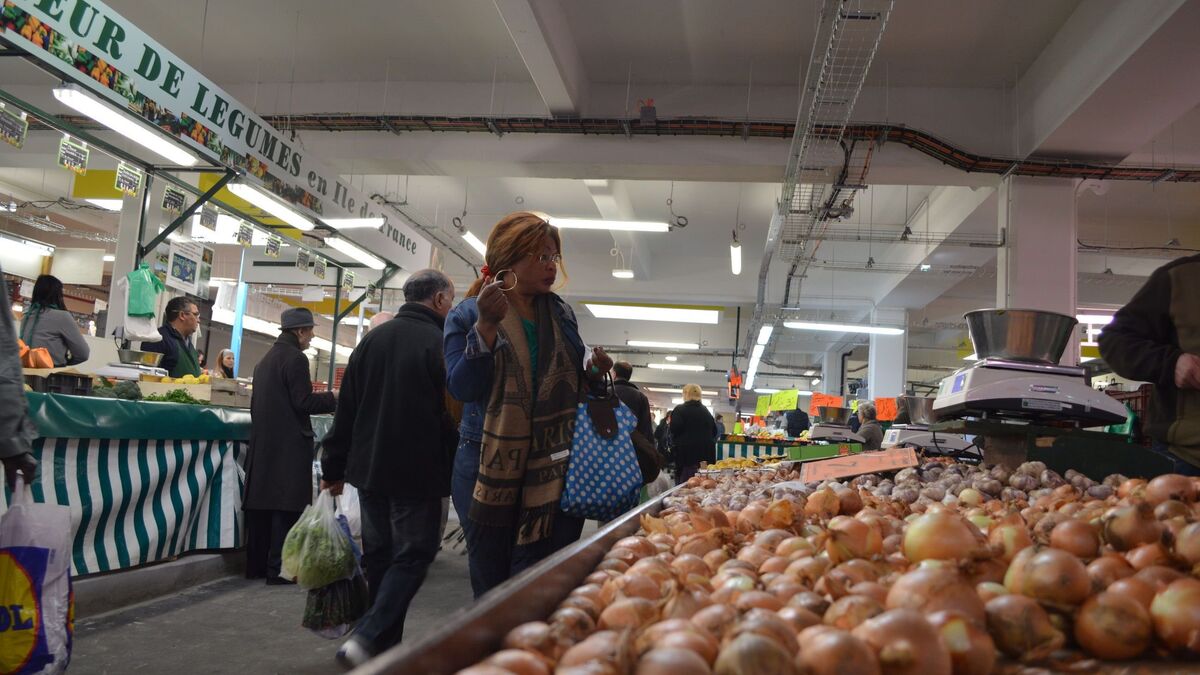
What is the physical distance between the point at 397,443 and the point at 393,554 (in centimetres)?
43

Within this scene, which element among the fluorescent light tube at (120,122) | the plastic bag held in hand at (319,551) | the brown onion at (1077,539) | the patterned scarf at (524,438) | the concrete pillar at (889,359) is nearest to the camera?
the brown onion at (1077,539)

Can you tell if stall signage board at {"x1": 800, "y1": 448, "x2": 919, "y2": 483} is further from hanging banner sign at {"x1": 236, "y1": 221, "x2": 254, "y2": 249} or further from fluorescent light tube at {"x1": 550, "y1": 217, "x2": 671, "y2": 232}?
fluorescent light tube at {"x1": 550, "y1": 217, "x2": 671, "y2": 232}

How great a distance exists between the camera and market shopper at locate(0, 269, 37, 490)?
2305 millimetres

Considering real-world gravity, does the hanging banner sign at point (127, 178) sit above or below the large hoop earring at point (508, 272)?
above

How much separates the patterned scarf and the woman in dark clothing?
23.0 ft

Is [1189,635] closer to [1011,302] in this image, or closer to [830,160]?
[830,160]

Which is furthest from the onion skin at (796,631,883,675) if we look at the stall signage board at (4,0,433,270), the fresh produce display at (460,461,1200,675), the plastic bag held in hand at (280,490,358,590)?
the stall signage board at (4,0,433,270)

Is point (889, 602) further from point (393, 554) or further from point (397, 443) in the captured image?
point (393, 554)

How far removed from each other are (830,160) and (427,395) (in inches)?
255

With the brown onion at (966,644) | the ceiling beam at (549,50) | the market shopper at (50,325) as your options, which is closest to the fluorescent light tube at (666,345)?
the ceiling beam at (549,50)

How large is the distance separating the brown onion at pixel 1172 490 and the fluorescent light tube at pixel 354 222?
25.5 feet

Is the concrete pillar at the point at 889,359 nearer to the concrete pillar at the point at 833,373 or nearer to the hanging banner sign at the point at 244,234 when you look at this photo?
the concrete pillar at the point at 833,373

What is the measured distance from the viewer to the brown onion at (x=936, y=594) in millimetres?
886

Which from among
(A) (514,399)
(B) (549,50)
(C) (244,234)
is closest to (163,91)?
(C) (244,234)
